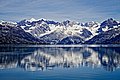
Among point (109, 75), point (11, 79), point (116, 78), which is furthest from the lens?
point (109, 75)

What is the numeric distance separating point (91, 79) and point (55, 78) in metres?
6.72

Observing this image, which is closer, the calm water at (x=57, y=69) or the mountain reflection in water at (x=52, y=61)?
the calm water at (x=57, y=69)

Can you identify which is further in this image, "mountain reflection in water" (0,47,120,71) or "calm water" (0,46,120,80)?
"mountain reflection in water" (0,47,120,71)

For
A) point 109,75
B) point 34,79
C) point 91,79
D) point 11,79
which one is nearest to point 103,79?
point 91,79

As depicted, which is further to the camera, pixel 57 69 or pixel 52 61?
pixel 52 61

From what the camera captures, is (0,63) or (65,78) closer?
(65,78)

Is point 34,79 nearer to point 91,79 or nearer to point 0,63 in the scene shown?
point 91,79

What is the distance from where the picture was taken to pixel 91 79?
55.2 meters

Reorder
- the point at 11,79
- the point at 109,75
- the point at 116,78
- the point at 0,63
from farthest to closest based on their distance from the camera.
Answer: the point at 0,63, the point at 109,75, the point at 116,78, the point at 11,79

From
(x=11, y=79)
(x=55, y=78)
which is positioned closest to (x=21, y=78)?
(x=11, y=79)

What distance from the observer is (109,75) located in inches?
2469

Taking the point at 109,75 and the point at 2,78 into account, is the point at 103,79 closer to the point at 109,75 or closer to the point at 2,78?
the point at 109,75

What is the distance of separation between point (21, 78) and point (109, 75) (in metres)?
18.4

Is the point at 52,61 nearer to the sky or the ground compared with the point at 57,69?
nearer to the ground
